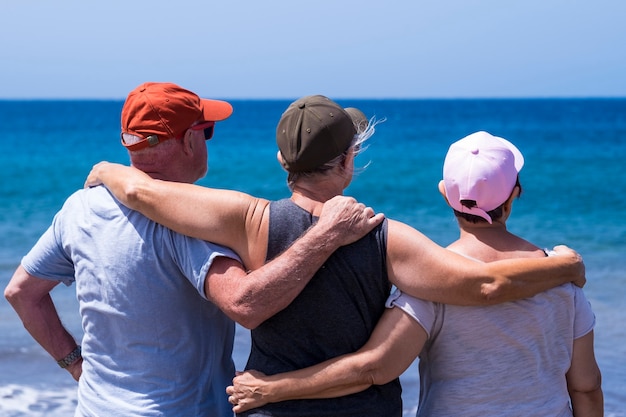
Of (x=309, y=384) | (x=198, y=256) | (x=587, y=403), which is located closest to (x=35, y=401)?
(x=198, y=256)

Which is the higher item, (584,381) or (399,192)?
(584,381)

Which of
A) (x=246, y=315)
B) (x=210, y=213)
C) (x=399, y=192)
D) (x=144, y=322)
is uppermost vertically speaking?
(x=210, y=213)

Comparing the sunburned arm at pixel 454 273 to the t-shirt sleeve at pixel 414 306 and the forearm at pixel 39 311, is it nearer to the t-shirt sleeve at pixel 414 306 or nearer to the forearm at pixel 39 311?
the t-shirt sleeve at pixel 414 306

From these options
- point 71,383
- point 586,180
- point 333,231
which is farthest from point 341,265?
point 586,180

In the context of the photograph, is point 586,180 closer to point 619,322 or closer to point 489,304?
point 619,322

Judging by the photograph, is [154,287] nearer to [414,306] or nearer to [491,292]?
[414,306]

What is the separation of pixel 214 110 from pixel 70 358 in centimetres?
101

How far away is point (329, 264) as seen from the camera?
7.56ft

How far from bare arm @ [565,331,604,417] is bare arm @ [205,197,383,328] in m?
0.71

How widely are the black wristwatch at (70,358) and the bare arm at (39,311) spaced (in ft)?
0.03

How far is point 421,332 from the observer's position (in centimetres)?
235

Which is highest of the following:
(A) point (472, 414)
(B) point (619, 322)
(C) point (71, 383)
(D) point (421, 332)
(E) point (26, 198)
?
(D) point (421, 332)

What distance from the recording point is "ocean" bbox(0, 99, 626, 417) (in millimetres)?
6328

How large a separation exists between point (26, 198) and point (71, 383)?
13.3 m
